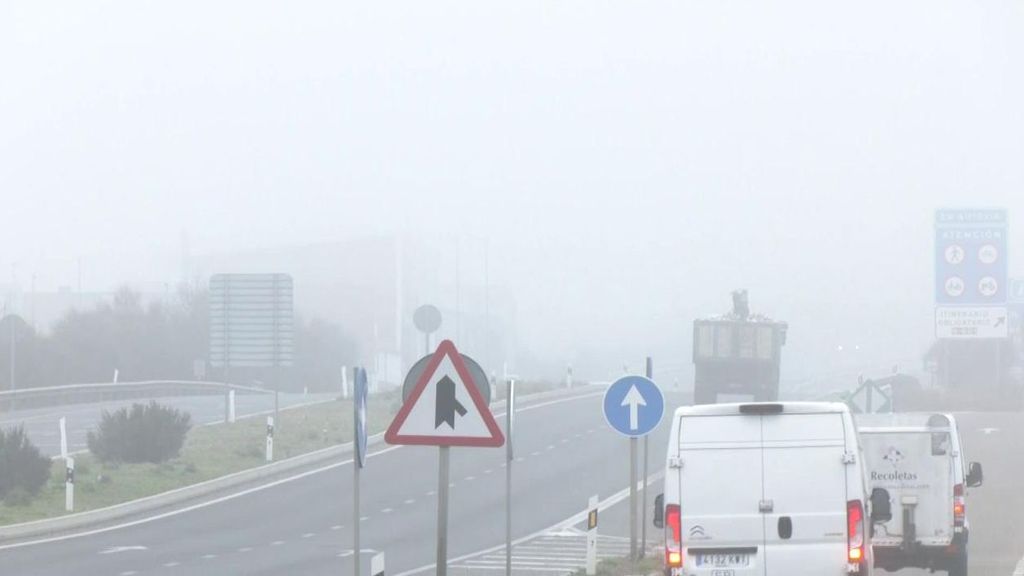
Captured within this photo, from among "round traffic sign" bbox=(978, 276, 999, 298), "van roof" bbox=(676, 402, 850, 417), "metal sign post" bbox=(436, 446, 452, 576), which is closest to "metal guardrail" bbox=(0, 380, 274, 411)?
"round traffic sign" bbox=(978, 276, 999, 298)

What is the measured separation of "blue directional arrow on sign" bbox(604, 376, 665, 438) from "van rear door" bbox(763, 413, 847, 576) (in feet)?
21.6

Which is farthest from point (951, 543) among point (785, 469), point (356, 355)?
point (356, 355)

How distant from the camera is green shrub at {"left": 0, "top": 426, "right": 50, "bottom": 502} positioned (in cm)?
2989

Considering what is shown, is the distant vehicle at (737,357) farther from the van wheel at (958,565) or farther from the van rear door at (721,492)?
the van rear door at (721,492)

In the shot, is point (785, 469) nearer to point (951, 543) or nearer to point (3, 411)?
point (951, 543)

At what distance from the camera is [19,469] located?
1184 inches

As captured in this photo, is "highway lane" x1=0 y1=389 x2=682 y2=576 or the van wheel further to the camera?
"highway lane" x1=0 y1=389 x2=682 y2=576

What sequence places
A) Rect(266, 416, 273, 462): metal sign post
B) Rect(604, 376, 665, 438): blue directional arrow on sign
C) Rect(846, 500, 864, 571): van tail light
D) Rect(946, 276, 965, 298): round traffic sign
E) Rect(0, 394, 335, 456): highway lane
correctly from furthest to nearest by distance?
Rect(946, 276, 965, 298): round traffic sign, Rect(0, 394, 335, 456): highway lane, Rect(266, 416, 273, 462): metal sign post, Rect(604, 376, 665, 438): blue directional arrow on sign, Rect(846, 500, 864, 571): van tail light

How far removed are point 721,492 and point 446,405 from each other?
3068 mm

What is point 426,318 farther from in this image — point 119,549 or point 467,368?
point 467,368

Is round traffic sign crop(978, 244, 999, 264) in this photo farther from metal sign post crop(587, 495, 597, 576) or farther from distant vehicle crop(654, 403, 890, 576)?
distant vehicle crop(654, 403, 890, 576)

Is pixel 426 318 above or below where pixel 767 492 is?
above

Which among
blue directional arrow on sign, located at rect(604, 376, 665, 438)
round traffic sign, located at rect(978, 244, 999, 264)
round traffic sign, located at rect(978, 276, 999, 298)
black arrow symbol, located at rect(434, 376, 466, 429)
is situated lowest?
blue directional arrow on sign, located at rect(604, 376, 665, 438)

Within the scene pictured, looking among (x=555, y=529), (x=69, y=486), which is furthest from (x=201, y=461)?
(x=555, y=529)
